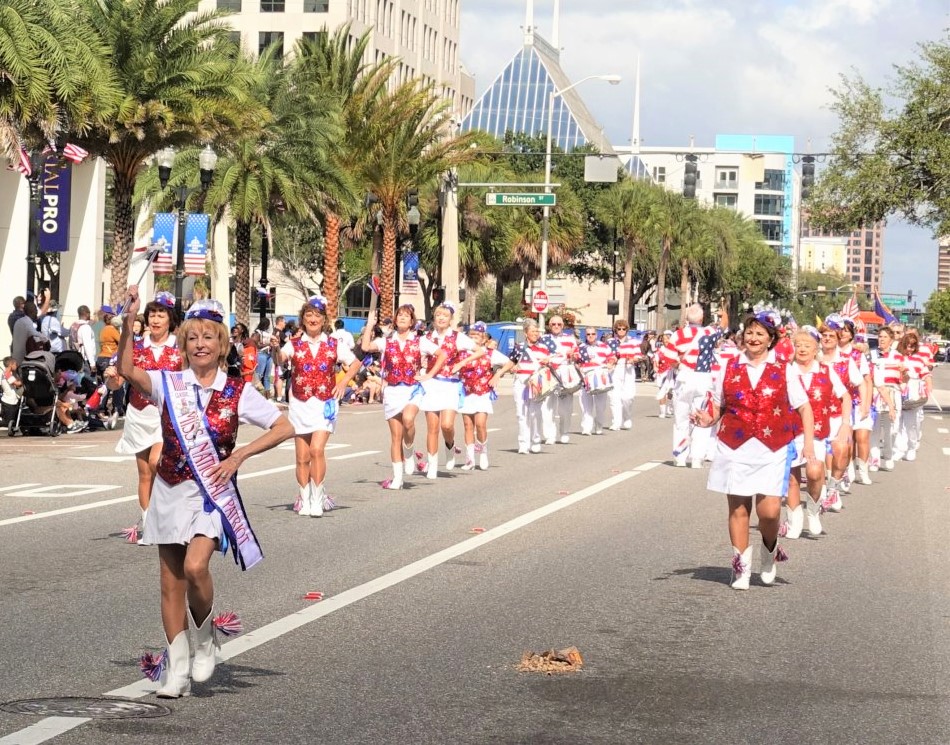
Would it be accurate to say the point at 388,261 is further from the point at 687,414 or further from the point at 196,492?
the point at 196,492

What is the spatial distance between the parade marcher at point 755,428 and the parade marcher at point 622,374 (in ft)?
64.6

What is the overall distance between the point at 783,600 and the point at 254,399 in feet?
14.4

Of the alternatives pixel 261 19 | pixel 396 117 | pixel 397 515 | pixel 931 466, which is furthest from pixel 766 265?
pixel 397 515

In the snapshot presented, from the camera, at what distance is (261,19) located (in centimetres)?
8825

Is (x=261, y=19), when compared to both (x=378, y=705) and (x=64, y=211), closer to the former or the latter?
(x=64, y=211)

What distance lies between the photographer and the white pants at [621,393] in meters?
30.9

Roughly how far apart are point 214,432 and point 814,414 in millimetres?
7976

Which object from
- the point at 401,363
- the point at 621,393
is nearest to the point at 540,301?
the point at 621,393

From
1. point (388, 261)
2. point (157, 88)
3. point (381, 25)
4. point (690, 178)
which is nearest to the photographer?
point (157, 88)

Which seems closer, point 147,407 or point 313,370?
point 147,407

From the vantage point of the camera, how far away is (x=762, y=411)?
34.3 feet

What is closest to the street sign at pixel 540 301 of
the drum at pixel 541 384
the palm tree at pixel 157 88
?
the palm tree at pixel 157 88

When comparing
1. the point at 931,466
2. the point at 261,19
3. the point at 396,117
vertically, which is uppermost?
the point at 261,19

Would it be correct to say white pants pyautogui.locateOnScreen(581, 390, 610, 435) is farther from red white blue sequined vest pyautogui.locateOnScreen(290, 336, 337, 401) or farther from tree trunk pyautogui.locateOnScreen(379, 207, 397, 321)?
tree trunk pyautogui.locateOnScreen(379, 207, 397, 321)
